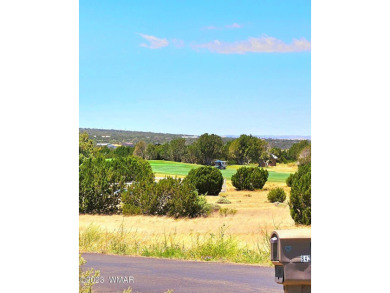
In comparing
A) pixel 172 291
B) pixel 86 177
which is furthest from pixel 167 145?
pixel 172 291

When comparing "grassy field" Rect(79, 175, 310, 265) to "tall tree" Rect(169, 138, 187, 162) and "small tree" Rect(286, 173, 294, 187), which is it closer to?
"small tree" Rect(286, 173, 294, 187)

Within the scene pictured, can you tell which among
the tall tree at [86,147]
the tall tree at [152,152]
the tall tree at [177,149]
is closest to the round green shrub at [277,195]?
the tall tree at [177,149]

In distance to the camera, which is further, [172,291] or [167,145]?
[167,145]

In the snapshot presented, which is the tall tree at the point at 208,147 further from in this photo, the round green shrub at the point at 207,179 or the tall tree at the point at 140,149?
the tall tree at the point at 140,149

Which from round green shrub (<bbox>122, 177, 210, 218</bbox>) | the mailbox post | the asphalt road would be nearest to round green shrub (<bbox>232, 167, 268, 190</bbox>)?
round green shrub (<bbox>122, 177, 210, 218</bbox>)
